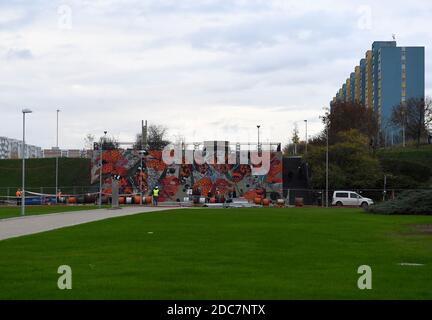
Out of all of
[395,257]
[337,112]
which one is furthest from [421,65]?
[395,257]

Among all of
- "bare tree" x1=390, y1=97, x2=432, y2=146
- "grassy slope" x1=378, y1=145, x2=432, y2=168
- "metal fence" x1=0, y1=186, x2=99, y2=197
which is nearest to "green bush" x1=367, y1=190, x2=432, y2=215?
"grassy slope" x1=378, y1=145, x2=432, y2=168

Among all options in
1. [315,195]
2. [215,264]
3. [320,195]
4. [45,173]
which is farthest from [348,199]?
[215,264]

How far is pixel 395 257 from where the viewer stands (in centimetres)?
1816

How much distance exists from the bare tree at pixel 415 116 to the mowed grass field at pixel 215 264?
90.8 meters

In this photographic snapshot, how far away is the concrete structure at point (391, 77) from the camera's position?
142000mm

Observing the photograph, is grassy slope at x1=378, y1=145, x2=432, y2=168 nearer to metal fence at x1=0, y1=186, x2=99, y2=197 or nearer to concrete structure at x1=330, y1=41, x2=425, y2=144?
concrete structure at x1=330, y1=41, x2=425, y2=144

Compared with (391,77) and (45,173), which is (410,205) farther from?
(391,77)

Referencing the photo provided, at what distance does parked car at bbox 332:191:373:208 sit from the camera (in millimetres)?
74500

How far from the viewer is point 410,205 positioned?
160 ft

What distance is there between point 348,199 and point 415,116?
46.5 m

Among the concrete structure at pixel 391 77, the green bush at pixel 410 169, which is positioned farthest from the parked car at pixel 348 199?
the concrete structure at pixel 391 77

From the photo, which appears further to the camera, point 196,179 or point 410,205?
point 196,179
